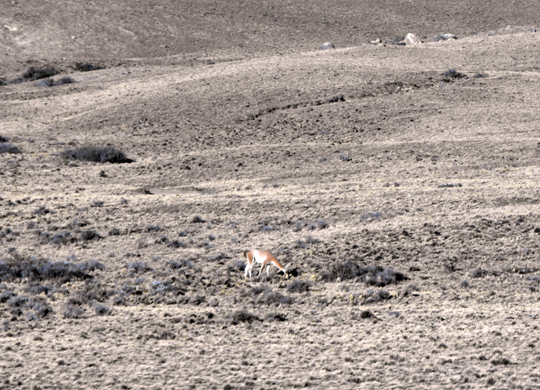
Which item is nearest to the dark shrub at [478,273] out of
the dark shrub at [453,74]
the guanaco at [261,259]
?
the guanaco at [261,259]

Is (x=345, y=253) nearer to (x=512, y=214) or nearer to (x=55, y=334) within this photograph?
(x=512, y=214)

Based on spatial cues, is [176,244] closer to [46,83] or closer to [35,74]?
[46,83]

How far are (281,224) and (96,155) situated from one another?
1049cm

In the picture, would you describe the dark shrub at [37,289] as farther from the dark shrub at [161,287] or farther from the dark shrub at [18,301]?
the dark shrub at [161,287]

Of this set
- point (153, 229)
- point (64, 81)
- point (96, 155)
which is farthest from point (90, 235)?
point (64, 81)

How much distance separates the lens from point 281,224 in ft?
58.9

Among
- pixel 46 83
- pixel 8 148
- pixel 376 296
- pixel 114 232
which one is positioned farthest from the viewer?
A: pixel 46 83

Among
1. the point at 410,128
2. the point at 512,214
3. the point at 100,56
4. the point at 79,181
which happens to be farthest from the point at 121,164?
the point at 100,56

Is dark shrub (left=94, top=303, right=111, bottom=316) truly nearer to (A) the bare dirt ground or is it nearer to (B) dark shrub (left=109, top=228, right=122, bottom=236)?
(A) the bare dirt ground

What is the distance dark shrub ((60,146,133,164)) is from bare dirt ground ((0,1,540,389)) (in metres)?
0.39

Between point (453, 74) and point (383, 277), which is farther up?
point (453, 74)

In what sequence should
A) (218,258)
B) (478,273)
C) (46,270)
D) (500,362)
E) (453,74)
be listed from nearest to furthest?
(500,362)
(478,273)
(46,270)
(218,258)
(453,74)

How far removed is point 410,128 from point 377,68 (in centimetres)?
944

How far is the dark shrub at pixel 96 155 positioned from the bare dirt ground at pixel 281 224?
0.39 m
